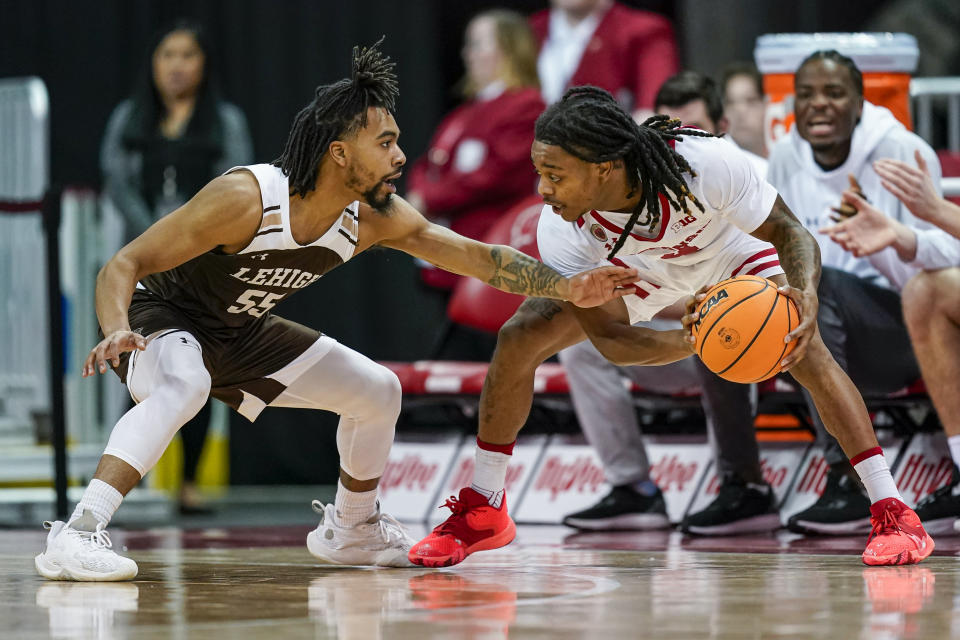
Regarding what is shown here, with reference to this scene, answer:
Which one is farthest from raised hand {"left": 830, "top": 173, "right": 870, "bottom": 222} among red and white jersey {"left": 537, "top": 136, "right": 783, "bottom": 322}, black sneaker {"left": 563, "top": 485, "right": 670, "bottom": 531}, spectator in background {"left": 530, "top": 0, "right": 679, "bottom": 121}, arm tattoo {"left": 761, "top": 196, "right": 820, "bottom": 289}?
spectator in background {"left": 530, "top": 0, "right": 679, "bottom": 121}

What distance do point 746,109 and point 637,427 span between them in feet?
5.99

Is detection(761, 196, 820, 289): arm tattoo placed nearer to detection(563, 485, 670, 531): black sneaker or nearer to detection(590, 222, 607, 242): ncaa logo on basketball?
detection(590, 222, 607, 242): ncaa logo on basketball

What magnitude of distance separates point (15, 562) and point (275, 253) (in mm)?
1335

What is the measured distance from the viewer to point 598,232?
4320 millimetres

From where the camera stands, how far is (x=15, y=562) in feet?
14.8

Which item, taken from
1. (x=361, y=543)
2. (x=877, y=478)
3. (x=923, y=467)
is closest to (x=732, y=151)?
(x=877, y=478)

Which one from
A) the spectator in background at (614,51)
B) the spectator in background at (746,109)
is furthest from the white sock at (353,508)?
the spectator in background at (614,51)

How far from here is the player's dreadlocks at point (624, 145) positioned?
4.05m

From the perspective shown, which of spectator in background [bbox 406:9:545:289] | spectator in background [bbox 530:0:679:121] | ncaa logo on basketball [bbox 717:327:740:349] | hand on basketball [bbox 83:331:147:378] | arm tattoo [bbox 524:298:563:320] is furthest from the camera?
spectator in background [bbox 530:0:679:121]

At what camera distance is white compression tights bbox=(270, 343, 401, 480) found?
4258 mm

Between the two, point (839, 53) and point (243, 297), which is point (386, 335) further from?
point (243, 297)

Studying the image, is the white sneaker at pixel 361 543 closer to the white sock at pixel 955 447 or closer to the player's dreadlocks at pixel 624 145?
the player's dreadlocks at pixel 624 145

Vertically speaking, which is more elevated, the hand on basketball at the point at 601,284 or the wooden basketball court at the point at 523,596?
the hand on basketball at the point at 601,284

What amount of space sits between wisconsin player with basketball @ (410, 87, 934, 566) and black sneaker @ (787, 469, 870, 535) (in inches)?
37.5
